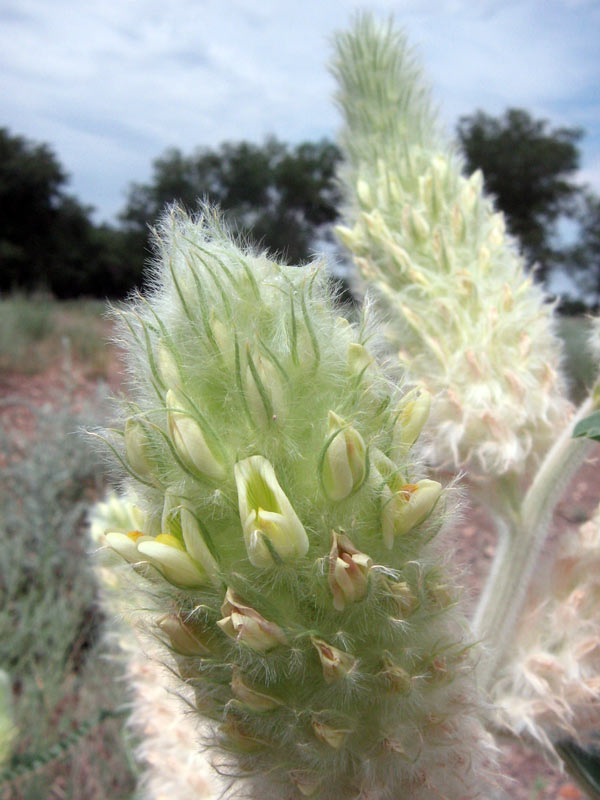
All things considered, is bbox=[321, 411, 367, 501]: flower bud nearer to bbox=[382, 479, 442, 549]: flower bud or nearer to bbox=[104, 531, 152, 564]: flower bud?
bbox=[382, 479, 442, 549]: flower bud

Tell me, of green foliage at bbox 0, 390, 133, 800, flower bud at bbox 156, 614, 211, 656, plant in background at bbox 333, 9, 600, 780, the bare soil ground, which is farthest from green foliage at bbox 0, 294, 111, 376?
flower bud at bbox 156, 614, 211, 656

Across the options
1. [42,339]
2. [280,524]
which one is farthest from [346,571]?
[42,339]

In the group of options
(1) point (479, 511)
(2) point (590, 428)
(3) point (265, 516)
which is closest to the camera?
(3) point (265, 516)

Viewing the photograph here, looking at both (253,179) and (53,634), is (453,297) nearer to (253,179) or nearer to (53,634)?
(53,634)

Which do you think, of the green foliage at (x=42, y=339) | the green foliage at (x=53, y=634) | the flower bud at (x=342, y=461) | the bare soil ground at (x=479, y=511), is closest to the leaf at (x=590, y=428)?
the bare soil ground at (x=479, y=511)

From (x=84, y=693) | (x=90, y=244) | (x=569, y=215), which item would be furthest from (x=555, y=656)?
(x=90, y=244)
